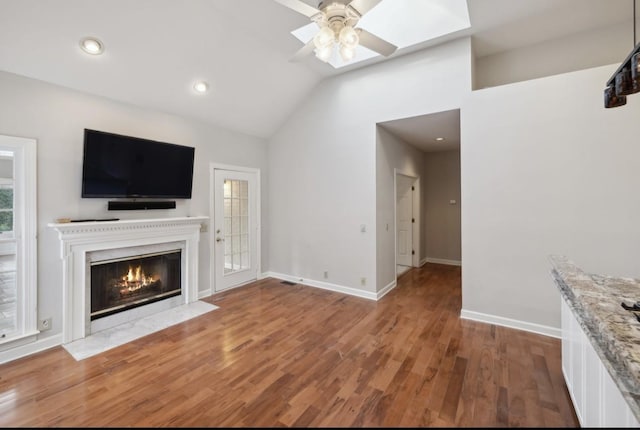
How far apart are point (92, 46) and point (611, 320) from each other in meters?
4.29

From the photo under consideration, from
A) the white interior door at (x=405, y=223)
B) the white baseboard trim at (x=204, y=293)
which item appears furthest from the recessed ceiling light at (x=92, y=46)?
Answer: the white interior door at (x=405, y=223)

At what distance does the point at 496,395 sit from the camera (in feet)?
6.63

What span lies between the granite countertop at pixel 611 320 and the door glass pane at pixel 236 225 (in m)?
4.11

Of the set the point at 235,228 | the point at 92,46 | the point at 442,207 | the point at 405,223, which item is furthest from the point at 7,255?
the point at 442,207

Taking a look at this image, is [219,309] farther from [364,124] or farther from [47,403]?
[364,124]

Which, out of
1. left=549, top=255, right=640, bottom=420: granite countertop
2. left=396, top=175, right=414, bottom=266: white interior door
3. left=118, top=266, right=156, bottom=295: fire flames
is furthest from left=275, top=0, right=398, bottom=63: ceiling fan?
left=396, top=175, right=414, bottom=266: white interior door

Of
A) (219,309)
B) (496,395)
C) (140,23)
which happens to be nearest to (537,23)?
(496,395)

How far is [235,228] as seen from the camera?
4.67m

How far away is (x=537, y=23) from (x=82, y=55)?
4.80 m

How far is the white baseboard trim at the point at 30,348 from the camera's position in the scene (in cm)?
250

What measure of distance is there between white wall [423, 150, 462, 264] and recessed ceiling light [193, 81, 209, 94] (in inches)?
189

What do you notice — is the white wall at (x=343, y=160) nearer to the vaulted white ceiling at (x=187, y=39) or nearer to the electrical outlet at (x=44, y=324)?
the vaulted white ceiling at (x=187, y=39)

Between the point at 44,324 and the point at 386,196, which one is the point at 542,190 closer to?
the point at 386,196

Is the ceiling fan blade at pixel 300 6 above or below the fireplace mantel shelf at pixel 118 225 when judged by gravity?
above
